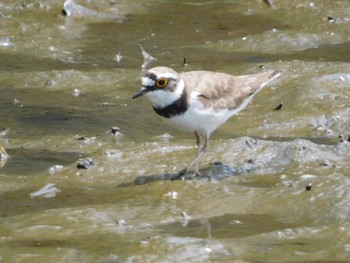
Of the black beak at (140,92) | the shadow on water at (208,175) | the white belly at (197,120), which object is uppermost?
the black beak at (140,92)

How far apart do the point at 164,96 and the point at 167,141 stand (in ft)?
5.29

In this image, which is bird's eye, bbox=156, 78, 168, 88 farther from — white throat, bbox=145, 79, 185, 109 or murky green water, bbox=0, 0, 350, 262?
murky green water, bbox=0, 0, 350, 262

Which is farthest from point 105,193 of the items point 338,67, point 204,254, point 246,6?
point 246,6

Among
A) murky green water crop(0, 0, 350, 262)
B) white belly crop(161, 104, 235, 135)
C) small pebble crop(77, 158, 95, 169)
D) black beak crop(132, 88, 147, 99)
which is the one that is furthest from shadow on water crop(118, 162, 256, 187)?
black beak crop(132, 88, 147, 99)

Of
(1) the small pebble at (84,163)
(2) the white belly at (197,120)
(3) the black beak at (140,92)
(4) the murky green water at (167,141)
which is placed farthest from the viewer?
(1) the small pebble at (84,163)

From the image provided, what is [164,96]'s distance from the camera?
906 cm

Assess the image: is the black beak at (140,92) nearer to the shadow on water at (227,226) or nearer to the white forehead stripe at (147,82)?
the white forehead stripe at (147,82)

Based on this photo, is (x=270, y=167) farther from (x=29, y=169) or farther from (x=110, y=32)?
(x=110, y=32)

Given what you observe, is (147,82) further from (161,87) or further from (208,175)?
(208,175)

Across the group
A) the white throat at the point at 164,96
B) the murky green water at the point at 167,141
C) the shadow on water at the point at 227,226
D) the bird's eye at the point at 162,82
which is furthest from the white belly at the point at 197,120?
the shadow on water at the point at 227,226

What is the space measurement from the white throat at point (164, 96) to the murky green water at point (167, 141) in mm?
675

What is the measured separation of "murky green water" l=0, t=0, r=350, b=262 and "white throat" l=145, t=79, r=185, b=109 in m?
0.68

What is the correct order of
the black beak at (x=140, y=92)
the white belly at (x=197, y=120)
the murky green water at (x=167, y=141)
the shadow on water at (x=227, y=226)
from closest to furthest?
the murky green water at (x=167, y=141)
the shadow on water at (x=227, y=226)
the black beak at (x=140, y=92)
the white belly at (x=197, y=120)

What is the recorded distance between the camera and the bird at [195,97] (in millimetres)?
9078
